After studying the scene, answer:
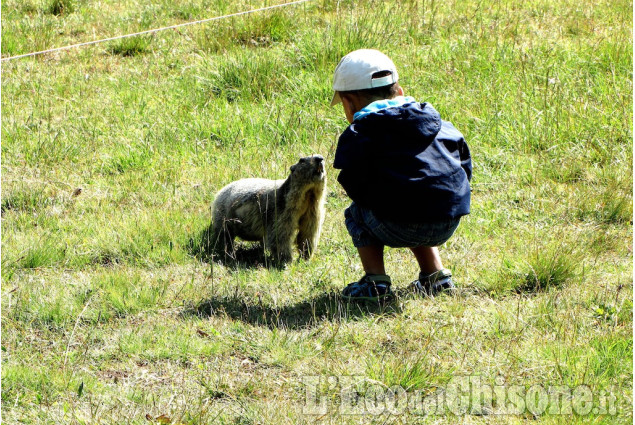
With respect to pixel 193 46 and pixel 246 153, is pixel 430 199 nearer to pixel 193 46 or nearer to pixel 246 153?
pixel 246 153

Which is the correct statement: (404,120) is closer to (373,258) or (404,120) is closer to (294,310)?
(373,258)

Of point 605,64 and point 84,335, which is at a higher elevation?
point 605,64

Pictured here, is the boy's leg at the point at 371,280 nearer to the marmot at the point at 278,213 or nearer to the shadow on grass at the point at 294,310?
the shadow on grass at the point at 294,310

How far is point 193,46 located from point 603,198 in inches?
204

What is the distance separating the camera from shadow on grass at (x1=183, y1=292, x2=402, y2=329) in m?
4.64

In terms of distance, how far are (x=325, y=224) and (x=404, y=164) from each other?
1.86 meters

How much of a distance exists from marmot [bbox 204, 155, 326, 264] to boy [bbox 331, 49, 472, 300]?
914mm

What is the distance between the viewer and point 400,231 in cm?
461

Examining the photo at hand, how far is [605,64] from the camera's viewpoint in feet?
25.5

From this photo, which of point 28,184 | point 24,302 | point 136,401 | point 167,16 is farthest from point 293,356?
point 167,16

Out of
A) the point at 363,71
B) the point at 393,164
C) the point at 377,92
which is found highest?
the point at 363,71

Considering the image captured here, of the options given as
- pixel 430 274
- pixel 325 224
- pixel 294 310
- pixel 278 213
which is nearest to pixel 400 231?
pixel 430 274

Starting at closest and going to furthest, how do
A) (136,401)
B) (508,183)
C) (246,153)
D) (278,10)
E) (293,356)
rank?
(136,401), (293,356), (508,183), (246,153), (278,10)

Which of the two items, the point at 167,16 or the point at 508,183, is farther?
the point at 167,16
